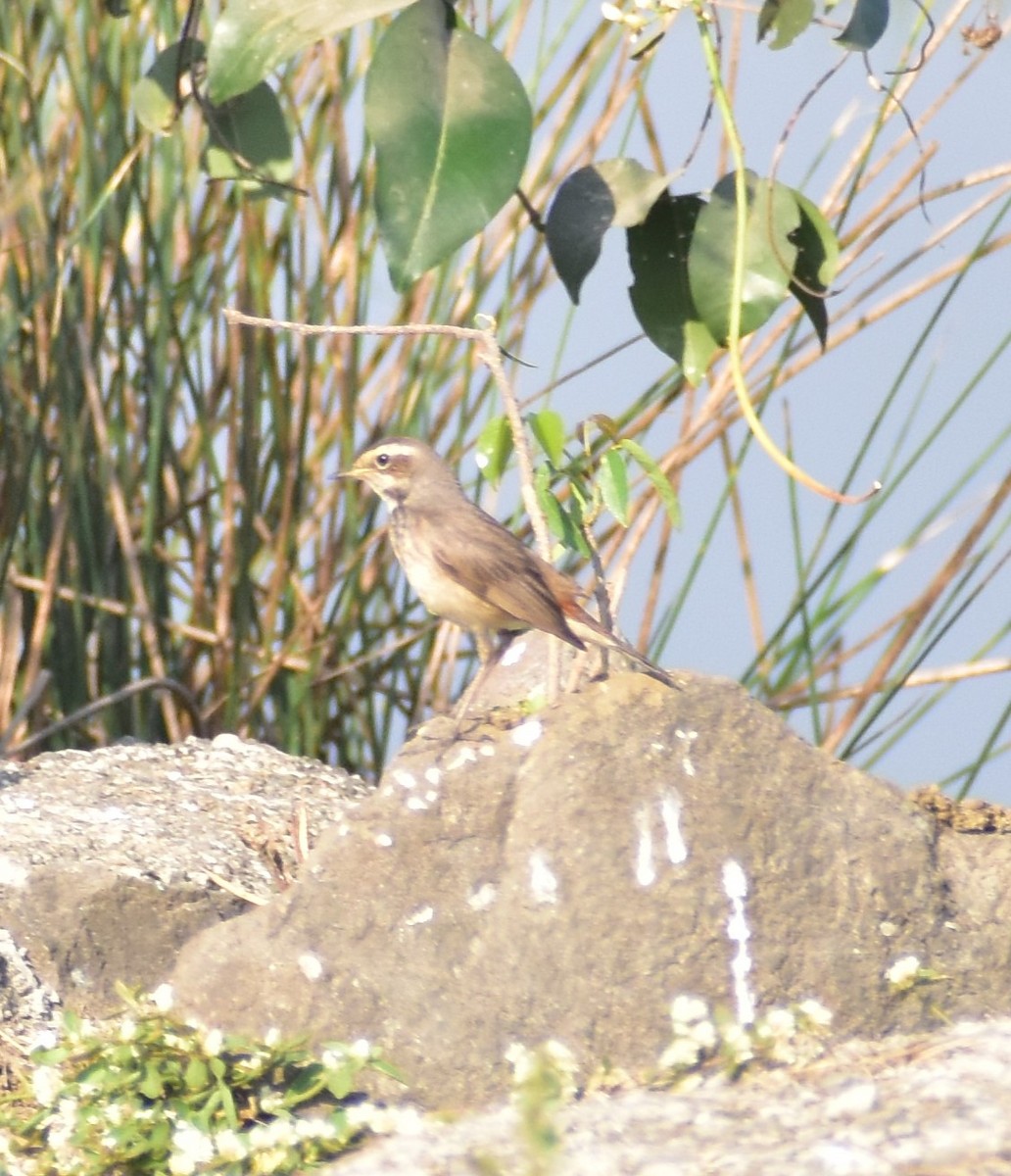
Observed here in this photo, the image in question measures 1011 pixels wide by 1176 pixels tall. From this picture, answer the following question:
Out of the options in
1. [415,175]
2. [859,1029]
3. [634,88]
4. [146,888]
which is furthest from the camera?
[634,88]

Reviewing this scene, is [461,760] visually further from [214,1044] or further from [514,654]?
[514,654]

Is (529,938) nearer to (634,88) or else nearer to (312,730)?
(312,730)

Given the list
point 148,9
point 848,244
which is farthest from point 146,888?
point 148,9

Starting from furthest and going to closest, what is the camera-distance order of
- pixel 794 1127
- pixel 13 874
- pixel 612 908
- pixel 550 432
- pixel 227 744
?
1. pixel 227 744
2. pixel 13 874
3. pixel 550 432
4. pixel 612 908
5. pixel 794 1127

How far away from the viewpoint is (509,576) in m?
2.47

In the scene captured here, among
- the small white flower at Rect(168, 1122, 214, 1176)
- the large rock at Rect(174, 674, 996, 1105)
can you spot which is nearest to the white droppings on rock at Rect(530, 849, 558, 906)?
the large rock at Rect(174, 674, 996, 1105)

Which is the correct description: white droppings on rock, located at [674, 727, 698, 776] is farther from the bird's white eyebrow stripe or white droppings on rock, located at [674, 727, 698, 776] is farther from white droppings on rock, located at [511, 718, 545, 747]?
the bird's white eyebrow stripe

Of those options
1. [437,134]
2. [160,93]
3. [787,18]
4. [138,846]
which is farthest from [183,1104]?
[787,18]

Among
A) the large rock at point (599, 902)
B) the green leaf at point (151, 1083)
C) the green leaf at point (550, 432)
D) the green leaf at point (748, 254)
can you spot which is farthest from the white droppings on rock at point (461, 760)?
the green leaf at point (748, 254)

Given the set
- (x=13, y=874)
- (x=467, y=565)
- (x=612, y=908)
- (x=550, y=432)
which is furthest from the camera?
(x=467, y=565)

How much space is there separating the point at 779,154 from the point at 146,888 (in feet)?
4.20

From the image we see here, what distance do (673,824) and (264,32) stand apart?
1.02 metres

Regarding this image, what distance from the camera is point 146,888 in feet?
7.82

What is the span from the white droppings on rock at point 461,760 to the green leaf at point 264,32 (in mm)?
840
